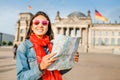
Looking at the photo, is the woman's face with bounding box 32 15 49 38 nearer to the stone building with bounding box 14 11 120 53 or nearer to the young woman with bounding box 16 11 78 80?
the young woman with bounding box 16 11 78 80

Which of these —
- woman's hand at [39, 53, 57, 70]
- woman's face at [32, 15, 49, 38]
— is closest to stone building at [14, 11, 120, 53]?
woman's face at [32, 15, 49, 38]

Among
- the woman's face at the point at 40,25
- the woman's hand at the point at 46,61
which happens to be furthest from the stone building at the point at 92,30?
the woman's hand at the point at 46,61

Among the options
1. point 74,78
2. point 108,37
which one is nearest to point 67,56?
point 74,78

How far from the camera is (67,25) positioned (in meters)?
88.7

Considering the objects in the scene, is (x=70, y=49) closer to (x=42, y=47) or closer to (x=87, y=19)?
(x=42, y=47)

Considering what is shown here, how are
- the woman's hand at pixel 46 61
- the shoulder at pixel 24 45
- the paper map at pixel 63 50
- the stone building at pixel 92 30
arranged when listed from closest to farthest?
the woman's hand at pixel 46 61 → the paper map at pixel 63 50 → the shoulder at pixel 24 45 → the stone building at pixel 92 30

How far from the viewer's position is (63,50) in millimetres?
2889

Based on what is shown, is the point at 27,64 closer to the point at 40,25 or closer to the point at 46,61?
the point at 46,61

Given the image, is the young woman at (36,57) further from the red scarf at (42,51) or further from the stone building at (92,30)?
the stone building at (92,30)

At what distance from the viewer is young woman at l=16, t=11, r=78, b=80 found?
2.84 metres

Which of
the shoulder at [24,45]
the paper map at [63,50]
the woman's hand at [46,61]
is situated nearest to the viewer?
the woman's hand at [46,61]

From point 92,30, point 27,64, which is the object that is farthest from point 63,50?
point 92,30

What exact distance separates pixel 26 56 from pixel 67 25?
282ft

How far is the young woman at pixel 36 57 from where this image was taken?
112 inches
